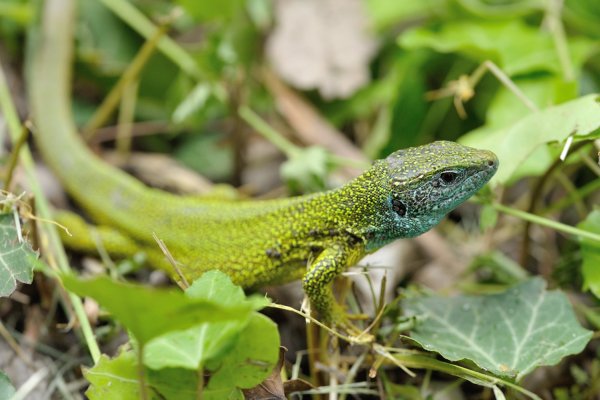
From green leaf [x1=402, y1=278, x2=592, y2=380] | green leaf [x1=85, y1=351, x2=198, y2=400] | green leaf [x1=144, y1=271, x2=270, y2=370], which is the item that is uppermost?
green leaf [x1=144, y1=271, x2=270, y2=370]

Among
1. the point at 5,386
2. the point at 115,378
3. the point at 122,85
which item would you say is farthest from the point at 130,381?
the point at 122,85

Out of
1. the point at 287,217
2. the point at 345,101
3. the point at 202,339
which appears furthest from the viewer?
the point at 345,101

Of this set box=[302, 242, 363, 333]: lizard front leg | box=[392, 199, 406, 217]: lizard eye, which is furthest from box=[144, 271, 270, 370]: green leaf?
box=[392, 199, 406, 217]: lizard eye

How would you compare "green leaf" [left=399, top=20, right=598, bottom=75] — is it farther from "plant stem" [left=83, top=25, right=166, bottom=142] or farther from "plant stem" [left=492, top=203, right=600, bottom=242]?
"plant stem" [left=83, top=25, right=166, bottom=142]

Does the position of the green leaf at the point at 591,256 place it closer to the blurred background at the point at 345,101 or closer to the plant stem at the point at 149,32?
the blurred background at the point at 345,101

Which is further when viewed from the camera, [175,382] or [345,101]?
[345,101]

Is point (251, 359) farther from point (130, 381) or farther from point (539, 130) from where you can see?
point (539, 130)

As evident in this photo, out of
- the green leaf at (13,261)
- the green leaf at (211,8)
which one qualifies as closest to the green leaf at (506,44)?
the green leaf at (211,8)
